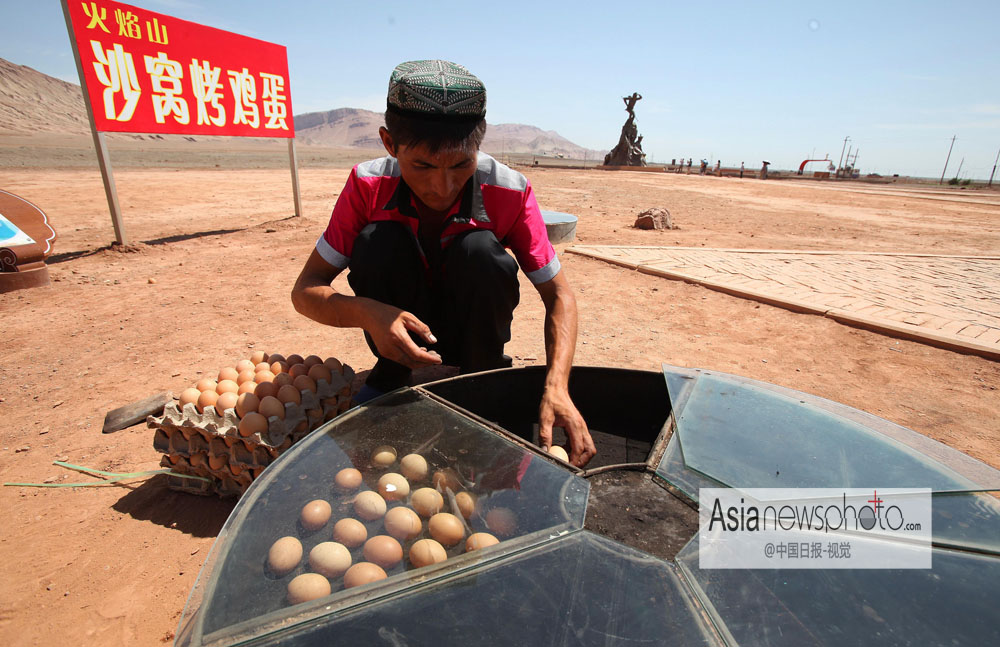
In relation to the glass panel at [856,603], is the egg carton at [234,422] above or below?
below

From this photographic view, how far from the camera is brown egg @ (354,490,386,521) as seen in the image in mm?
1149

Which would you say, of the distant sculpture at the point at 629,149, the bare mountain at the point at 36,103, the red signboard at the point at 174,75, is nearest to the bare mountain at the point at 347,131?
the bare mountain at the point at 36,103

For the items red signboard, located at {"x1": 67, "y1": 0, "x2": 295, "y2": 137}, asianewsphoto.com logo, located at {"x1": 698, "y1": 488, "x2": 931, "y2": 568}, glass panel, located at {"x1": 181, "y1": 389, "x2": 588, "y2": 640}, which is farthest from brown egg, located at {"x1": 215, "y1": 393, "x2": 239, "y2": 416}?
red signboard, located at {"x1": 67, "y1": 0, "x2": 295, "y2": 137}

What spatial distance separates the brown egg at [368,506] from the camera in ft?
3.77

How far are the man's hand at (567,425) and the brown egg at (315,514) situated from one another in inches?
24.7

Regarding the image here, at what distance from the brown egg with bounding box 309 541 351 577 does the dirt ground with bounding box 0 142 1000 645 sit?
64cm

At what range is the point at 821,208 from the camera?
38.8ft

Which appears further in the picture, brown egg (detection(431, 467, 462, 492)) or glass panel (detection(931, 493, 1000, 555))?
brown egg (detection(431, 467, 462, 492))

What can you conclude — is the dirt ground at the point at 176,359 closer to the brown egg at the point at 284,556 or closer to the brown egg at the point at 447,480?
the brown egg at the point at 284,556

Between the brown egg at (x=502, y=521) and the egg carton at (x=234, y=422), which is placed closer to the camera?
the brown egg at (x=502, y=521)

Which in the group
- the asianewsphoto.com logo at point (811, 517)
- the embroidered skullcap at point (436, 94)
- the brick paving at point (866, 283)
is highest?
the embroidered skullcap at point (436, 94)

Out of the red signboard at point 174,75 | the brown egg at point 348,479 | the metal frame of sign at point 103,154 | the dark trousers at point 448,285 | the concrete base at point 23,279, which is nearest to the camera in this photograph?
the brown egg at point 348,479

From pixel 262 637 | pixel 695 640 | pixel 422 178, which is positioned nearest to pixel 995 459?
pixel 695 640

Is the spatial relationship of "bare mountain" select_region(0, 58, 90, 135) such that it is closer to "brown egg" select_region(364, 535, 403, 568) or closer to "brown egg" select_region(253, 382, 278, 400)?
"brown egg" select_region(253, 382, 278, 400)
